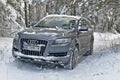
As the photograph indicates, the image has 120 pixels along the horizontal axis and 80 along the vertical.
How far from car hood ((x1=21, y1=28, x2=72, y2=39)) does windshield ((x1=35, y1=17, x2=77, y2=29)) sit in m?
0.56

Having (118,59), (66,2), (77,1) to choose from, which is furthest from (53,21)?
(66,2)

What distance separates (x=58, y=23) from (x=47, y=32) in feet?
4.05

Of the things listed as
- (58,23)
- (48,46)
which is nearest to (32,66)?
(48,46)

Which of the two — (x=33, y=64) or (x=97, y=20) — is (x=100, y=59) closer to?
(x=33, y=64)

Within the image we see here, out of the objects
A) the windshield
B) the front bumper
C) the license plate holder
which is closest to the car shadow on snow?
the front bumper

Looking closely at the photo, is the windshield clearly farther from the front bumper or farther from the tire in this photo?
the front bumper

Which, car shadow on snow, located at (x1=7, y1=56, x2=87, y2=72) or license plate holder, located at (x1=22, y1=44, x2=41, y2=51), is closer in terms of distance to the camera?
license plate holder, located at (x1=22, y1=44, x2=41, y2=51)

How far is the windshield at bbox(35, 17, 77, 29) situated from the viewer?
9820mm

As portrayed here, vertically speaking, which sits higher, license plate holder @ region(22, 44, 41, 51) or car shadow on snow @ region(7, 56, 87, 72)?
license plate holder @ region(22, 44, 41, 51)

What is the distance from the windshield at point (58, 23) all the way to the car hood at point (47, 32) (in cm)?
56

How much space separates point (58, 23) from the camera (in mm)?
10016

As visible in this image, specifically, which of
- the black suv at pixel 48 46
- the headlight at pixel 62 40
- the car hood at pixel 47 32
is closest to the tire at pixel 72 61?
the black suv at pixel 48 46

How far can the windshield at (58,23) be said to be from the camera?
982cm

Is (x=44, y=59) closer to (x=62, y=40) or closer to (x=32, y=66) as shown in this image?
(x=62, y=40)
